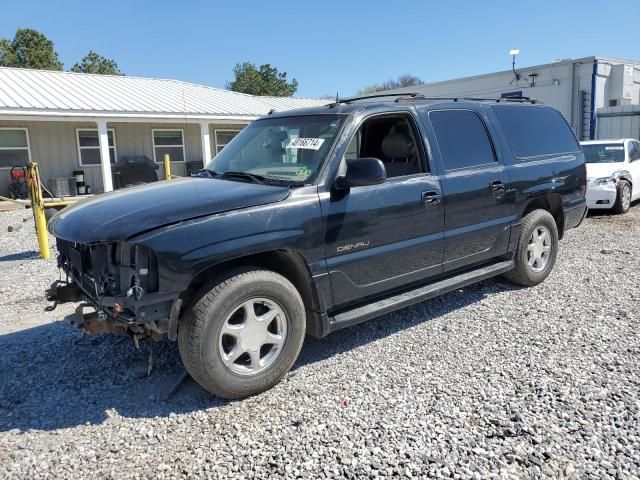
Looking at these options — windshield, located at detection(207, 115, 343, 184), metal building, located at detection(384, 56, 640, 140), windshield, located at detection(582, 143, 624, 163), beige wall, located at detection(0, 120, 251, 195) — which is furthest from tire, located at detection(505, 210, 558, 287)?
beige wall, located at detection(0, 120, 251, 195)

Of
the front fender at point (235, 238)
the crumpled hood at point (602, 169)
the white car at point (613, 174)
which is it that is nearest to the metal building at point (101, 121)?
the white car at point (613, 174)

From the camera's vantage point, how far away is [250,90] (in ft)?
186

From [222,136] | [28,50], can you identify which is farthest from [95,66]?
[222,136]

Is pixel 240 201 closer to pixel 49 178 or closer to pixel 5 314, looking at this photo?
pixel 5 314

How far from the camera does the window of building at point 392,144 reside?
4449 millimetres

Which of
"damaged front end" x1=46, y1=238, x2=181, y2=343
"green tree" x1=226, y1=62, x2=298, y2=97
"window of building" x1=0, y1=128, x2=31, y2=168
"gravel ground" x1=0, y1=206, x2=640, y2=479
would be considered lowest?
"gravel ground" x1=0, y1=206, x2=640, y2=479

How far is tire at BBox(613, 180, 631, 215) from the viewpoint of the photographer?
10609 mm

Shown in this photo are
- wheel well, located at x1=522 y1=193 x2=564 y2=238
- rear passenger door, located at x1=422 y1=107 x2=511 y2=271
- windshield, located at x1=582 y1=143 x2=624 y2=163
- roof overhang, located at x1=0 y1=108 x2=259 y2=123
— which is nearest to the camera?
rear passenger door, located at x1=422 y1=107 x2=511 y2=271

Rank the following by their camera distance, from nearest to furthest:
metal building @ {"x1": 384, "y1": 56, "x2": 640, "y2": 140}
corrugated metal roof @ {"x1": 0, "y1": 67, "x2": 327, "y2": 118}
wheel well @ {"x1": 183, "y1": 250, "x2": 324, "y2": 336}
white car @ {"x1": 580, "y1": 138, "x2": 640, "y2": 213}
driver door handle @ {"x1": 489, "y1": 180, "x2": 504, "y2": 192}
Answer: wheel well @ {"x1": 183, "y1": 250, "x2": 324, "y2": 336} < driver door handle @ {"x1": 489, "y1": 180, "x2": 504, "y2": 192} < white car @ {"x1": 580, "y1": 138, "x2": 640, "y2": 213} < corrugated metal roof @ {"x1": 0, "y1": 67, "x2": 327, "y2": 118} < metal building @ {"x1": 384, "y1": 56, "x2": 640, "y2": 140}

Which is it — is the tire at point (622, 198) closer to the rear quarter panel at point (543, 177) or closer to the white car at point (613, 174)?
the white car at point (613, 174)

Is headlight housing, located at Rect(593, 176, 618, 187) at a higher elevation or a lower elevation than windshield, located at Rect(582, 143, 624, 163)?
lower

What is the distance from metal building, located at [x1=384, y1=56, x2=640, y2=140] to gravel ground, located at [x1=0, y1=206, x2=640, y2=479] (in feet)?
55.4

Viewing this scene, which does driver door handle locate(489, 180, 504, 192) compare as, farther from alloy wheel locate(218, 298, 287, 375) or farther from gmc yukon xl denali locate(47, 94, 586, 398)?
alloy wheel locate(218, 298, 287, 375)

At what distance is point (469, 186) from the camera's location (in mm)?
4688
